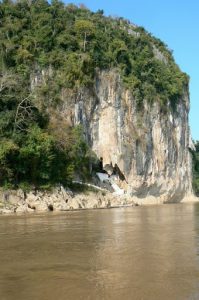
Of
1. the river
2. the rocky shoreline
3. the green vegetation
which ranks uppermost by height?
the green vegetation

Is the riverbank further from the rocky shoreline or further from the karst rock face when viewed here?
the karst rock face

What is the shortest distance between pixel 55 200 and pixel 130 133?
648 inches

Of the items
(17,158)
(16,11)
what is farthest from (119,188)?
(16,11)

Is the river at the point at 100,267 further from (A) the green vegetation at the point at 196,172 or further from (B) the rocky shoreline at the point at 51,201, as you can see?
(A) the green vegetation at the point at 196,172

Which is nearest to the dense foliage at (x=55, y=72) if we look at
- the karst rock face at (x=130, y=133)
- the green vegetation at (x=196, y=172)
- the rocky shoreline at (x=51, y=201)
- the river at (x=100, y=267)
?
the rocky shoreline at (x=51, y=201)

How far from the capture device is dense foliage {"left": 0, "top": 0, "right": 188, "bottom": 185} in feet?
100

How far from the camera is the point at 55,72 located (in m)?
40.4

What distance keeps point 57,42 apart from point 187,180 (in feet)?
83.0

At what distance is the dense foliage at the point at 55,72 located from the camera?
30594 millimetres

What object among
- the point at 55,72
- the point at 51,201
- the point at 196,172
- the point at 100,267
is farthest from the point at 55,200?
the point at 196,172

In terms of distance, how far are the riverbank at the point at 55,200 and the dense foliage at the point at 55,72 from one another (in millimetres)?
1146

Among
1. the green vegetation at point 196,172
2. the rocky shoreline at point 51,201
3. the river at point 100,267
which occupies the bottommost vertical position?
the river at point 100,267

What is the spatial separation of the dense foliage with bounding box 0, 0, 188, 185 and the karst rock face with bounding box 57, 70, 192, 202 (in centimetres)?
124

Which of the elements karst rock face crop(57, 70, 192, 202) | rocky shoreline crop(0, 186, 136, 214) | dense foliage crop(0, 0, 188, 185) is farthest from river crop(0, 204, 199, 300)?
karst rock face crop(57, 70, 192, 202)
